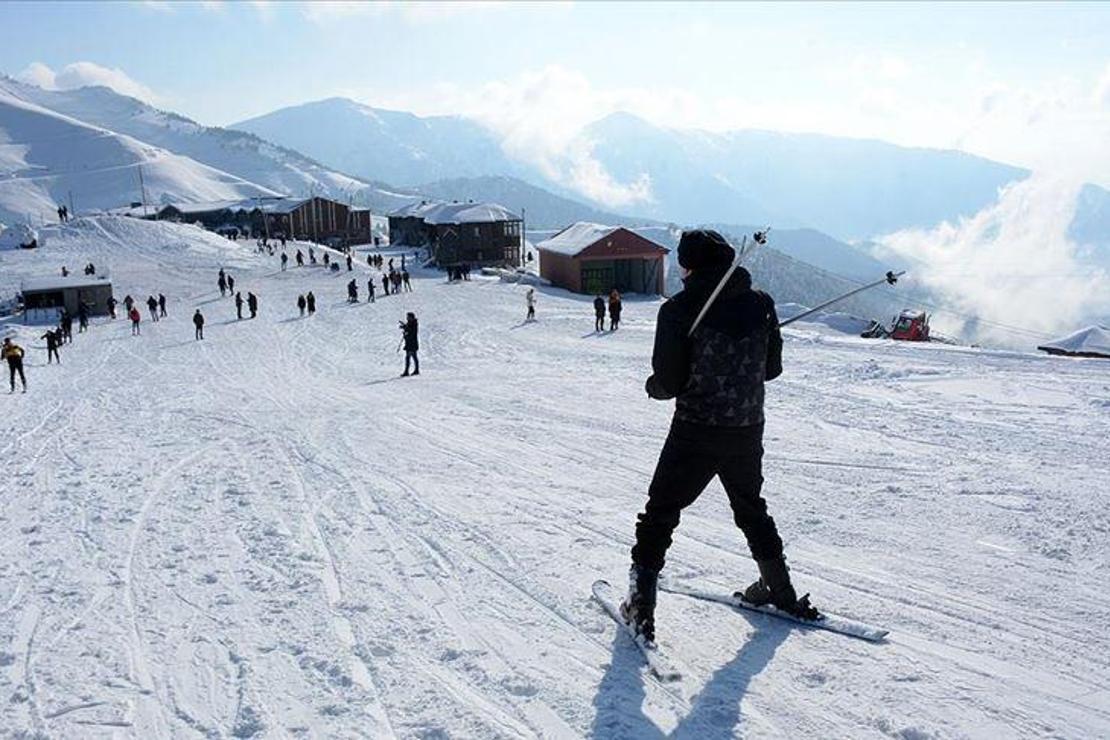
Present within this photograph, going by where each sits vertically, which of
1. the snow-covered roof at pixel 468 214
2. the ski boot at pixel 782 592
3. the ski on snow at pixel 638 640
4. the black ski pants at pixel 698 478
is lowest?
the ski on snow at pixel 638 640

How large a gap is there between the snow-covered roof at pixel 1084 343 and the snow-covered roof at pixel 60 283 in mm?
44198

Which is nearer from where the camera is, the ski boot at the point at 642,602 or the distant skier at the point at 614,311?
the ski boot at the point at 642,602

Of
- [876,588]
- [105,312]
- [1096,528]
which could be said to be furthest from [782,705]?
[105,312]

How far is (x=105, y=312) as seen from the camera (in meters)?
40.4

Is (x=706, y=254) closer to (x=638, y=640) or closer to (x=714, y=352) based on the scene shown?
(x=714, y=352)

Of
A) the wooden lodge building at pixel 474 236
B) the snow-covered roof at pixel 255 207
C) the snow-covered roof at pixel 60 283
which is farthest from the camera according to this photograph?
the snow-covered roof at pixel 255 207

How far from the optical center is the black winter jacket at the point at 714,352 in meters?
3.68

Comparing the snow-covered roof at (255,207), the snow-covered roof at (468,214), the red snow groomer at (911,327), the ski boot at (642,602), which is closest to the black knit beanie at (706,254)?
the ski boot at (642,602)

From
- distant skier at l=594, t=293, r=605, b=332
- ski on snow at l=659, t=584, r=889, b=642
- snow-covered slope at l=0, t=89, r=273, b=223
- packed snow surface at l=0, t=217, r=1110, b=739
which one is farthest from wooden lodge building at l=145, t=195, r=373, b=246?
ski on snow at l=659, t=584, r=889, b=642

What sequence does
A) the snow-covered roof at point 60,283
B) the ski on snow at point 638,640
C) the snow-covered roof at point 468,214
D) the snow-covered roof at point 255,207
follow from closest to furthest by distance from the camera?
the ski on snow at point 638,640
the snow-covered roof at point 60,283
the snow-covered roof at point 468,214
the snow-covered roof at point 255,207

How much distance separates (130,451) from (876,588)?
8.38m

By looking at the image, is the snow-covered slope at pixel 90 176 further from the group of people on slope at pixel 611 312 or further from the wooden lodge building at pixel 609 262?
the group of people on slope at pixel 611 312

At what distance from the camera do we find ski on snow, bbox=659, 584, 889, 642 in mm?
3887

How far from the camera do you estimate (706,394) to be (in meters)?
3.72
